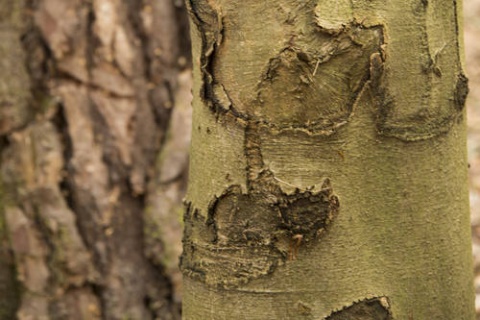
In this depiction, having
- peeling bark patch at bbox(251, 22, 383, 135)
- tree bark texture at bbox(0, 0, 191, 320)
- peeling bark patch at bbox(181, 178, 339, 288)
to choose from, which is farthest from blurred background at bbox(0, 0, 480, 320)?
peeling bark patch at bbox(251, 22, 383, 135)

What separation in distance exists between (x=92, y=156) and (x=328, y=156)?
151 centimetres

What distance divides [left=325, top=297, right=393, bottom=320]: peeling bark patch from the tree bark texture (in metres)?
1.42

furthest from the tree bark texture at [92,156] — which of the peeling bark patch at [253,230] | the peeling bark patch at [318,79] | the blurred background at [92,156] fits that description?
the peeling bark patch at [318,79]

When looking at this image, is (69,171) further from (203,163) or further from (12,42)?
(203,163)

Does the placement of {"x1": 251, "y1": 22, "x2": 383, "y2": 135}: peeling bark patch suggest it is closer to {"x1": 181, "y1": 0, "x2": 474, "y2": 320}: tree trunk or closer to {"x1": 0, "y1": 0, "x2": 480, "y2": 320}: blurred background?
{"x1": 181, "y1": 0, "x2": 474, "y2": 320}: tree trunk

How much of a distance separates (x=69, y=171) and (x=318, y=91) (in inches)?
61.3

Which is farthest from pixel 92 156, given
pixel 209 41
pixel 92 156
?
pixel 209 41

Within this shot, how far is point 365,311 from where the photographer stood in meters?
0.88

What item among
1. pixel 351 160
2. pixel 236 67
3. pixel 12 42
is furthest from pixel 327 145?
pixel 12 42

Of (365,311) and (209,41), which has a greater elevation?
(209,41)

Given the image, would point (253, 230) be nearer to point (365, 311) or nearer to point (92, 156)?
point (365, 311)

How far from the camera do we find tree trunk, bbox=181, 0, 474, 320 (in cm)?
81

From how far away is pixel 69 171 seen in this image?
2234 mm

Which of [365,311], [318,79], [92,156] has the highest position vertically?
[318,79]
